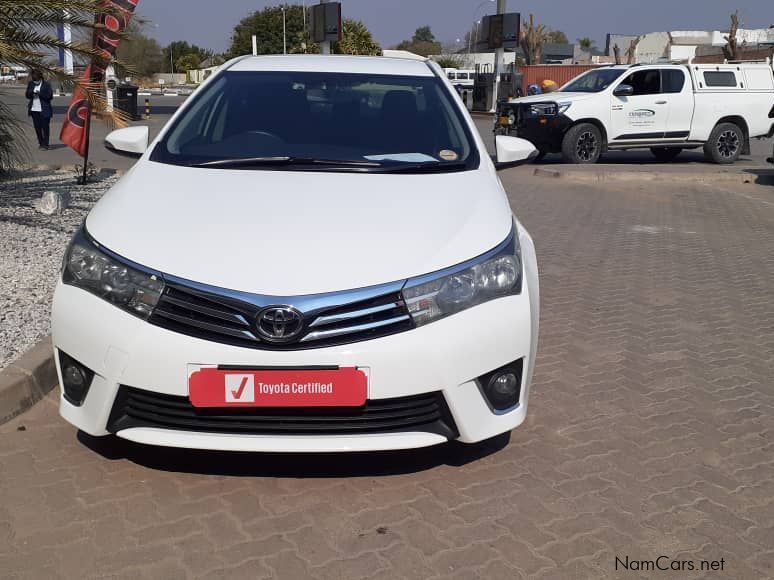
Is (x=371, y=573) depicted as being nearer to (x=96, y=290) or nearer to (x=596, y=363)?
(x=96, y=290)

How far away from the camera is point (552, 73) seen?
1569 inches

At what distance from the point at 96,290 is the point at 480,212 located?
155 centimetres

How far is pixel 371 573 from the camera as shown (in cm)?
281

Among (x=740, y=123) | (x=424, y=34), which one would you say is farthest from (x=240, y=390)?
(x=424, y=34)

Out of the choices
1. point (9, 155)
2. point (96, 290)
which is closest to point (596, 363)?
point (96, 290)

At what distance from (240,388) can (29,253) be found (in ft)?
15.0

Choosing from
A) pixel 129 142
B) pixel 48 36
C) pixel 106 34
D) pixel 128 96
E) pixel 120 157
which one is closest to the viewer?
pixel 129 142

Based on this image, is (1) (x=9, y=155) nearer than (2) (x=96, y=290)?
No

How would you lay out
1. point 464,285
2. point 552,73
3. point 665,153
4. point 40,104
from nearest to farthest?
point 464,285, point 40,104, point 665,153, point 552,73

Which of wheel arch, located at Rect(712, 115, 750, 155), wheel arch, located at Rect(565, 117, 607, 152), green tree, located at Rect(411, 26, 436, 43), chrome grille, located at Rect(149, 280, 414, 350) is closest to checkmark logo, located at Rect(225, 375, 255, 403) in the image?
chrome grille, located at Rect(149, 280, 414, 350)

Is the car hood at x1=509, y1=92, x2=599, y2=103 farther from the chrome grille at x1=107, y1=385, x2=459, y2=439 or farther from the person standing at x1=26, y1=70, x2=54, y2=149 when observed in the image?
the chrome grille at x1=107, y1=385, x2=459, y2=439

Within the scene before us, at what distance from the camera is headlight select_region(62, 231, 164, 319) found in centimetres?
300

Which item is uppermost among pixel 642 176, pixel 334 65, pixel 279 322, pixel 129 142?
pixel 334 65

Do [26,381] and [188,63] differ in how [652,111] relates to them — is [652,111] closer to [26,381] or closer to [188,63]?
[26,381]
